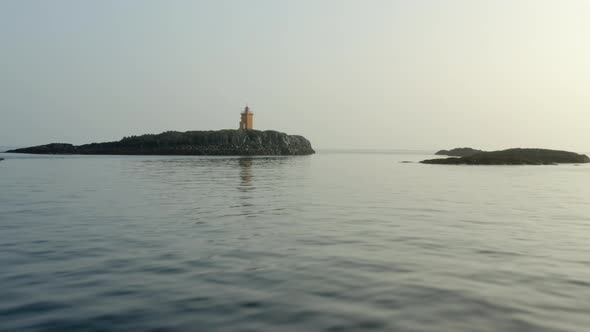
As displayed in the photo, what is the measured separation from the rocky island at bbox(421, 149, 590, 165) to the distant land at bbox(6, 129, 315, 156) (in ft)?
240

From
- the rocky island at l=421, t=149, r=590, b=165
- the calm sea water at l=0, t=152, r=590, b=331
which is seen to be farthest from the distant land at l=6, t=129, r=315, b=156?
the calm sea water at l=0, t=152, r=590, b=331

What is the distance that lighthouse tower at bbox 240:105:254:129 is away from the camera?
163 metres

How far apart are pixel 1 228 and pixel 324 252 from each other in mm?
11152

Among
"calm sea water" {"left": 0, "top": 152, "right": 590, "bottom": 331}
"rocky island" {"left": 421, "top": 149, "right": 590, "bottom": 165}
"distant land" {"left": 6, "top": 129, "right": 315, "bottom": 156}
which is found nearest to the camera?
"calm sea water" {"left": 0, "top": 152, "right": 590, "bottom": 331}

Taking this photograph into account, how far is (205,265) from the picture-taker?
35.5ft

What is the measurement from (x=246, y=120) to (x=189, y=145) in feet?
73.3

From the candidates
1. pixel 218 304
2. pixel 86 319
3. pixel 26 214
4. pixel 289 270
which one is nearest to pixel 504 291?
pixel 289 270

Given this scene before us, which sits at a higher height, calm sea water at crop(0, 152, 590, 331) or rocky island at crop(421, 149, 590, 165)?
rocky island at crop(421, 149, 590, 165)

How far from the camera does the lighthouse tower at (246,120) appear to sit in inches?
6417

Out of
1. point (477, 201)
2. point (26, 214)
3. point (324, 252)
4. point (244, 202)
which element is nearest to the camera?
point (324, 252)

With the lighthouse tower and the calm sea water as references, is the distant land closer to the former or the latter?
the lighthouse tower

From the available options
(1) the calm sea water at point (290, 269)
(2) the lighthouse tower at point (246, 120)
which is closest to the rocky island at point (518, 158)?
(1) the calm sea water at point (290, 269)

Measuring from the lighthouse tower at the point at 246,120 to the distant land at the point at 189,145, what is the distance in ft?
8.14

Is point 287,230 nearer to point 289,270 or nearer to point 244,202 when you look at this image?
point 289,270
